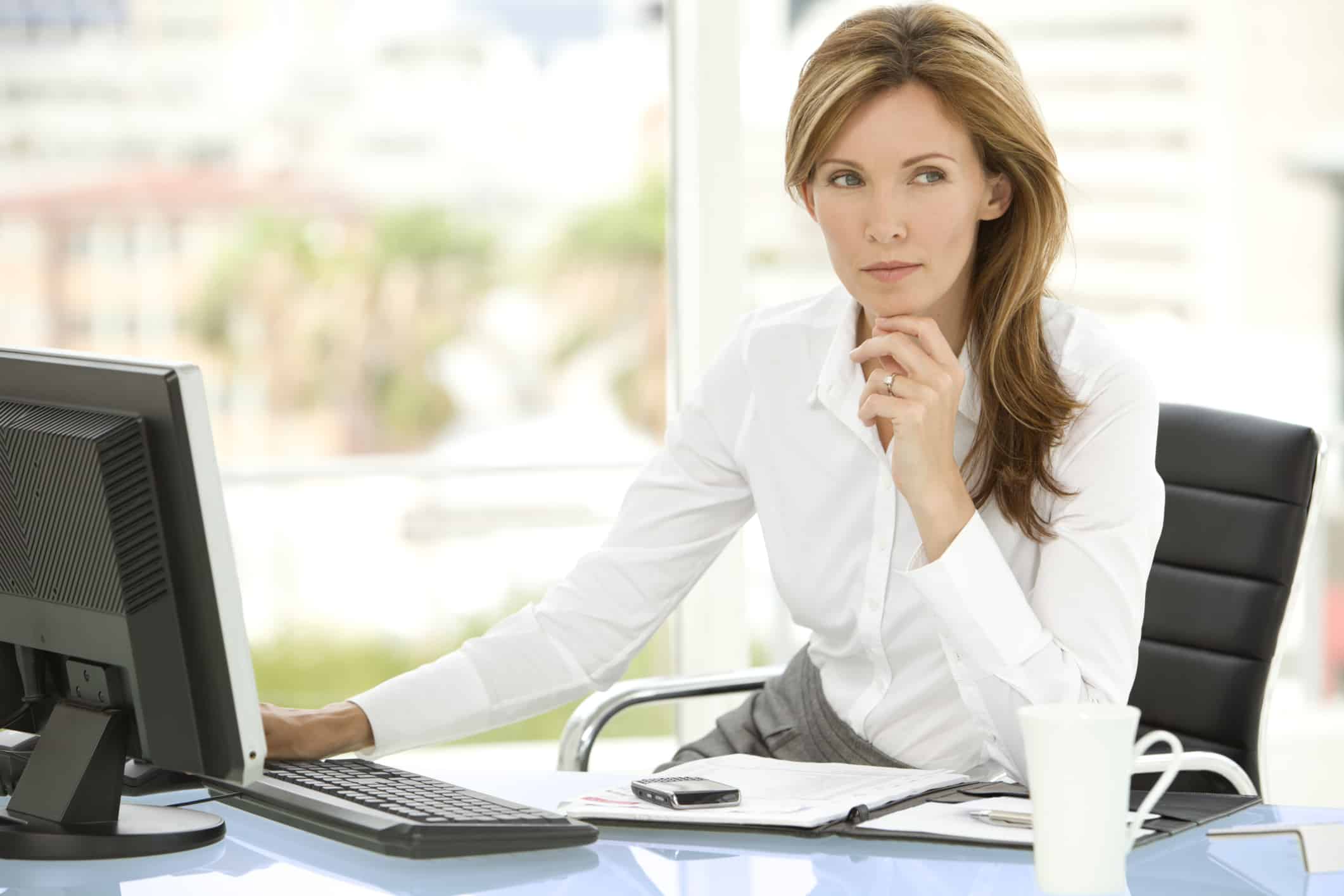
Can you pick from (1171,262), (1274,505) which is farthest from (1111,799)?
(1171,262)

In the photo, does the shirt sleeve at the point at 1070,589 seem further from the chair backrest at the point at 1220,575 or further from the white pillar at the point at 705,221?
the white pillar at the point at 705,221

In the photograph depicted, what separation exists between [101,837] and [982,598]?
0.74 m

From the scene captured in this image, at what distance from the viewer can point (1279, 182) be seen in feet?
57.1

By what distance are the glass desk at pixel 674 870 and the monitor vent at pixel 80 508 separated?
197mm

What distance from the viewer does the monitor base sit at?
1.14 m

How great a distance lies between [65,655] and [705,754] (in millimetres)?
739

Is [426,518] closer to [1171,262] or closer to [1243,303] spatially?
[1171,262]

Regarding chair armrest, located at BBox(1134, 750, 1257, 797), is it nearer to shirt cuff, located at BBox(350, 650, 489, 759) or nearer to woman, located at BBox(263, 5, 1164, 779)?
woman, located at BBox(263, 5, 1164, 779)

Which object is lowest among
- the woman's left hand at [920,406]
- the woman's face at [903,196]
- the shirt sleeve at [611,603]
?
the shirt sleeve at [611,603]

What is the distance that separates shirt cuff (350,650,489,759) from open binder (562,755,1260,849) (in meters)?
0.29

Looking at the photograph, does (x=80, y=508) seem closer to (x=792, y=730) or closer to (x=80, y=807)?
(x=80, y=807)

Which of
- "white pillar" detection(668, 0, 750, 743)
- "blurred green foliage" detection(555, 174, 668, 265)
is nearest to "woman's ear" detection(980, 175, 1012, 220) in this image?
"white pillar" detection(668, 0, 750, 743)

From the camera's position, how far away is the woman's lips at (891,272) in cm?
152

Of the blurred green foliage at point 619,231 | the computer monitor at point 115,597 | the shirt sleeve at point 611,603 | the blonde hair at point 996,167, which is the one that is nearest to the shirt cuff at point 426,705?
the shirt sleeve at point 611,603
